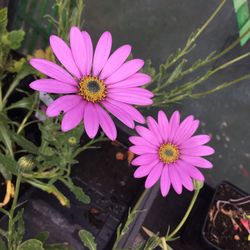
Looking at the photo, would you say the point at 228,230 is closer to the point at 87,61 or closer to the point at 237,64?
the point at 237,64

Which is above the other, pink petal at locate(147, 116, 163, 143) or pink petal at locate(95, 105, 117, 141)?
pink petal at locate(147, 116, 163, 143)

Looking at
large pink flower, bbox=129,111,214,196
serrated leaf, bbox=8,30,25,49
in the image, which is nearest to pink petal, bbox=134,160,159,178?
large pink flower, bbox=129,111,214,196

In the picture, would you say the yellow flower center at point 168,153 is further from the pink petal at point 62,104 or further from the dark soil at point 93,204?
the dark soil at point 93,204

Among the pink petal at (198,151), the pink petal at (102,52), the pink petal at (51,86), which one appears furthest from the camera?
the pink petal at (198,151)

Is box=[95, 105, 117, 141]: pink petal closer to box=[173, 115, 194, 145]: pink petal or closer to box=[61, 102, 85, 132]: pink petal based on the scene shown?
box=[61, 102, 85, 132]: pink petal

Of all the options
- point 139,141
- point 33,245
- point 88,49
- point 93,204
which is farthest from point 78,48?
point 93,204

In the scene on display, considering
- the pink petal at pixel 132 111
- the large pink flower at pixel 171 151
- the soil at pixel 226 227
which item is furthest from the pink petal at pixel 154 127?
the soil at pixel 226 227
